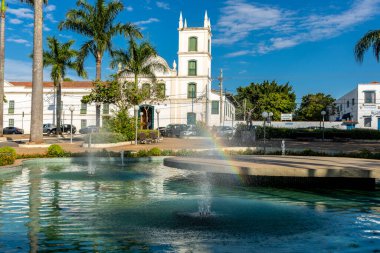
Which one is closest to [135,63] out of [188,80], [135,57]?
[135,57]

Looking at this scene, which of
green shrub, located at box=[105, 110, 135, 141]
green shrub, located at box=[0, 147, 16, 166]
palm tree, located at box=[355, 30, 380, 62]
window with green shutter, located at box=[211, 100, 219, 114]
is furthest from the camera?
window with green shutter, located at box=[211, 100, 219, 114]

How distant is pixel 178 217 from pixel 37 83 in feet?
66.4

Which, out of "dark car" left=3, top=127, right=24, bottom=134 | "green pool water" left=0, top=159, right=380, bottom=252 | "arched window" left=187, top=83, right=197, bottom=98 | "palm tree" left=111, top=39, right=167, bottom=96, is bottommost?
"green pool water" left=0, top=159, right=380, bottom=252

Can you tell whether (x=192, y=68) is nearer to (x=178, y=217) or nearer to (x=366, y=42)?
(x=366, y=42)

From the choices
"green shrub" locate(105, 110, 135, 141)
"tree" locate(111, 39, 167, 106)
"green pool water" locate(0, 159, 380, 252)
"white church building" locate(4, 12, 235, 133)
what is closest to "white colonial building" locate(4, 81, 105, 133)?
"white church building" locate(4, 12, 235, 133)

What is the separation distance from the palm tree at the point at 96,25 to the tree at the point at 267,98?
3777 centimetres

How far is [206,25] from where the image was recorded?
172ft

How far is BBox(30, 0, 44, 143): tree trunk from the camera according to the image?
2483 cm

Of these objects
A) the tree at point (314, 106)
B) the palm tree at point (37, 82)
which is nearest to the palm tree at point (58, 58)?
the palm tree at point (37, 82)

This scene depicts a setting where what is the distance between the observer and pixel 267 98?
68.1 metres

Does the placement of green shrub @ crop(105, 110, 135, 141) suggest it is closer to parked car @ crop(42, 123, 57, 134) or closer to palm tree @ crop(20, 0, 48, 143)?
palm tree @ crop(20, 0, 48, 143)

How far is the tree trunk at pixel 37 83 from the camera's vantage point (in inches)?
977

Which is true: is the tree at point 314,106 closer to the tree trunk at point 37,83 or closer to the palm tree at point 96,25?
the palm tree at point 96,25

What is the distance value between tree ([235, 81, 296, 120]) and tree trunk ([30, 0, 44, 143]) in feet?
154
